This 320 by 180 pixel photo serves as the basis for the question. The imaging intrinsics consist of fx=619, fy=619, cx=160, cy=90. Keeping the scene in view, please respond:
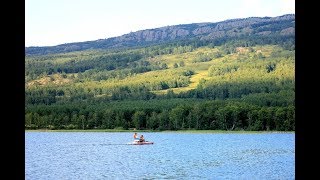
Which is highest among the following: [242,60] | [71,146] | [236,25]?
[236,25]

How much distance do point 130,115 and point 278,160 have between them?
40.8 meters

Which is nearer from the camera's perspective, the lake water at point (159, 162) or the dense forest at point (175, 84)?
the lake water at point (159, 162)

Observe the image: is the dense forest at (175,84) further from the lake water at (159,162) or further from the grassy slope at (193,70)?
the lake water at (159,162)

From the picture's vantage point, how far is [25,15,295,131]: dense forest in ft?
246

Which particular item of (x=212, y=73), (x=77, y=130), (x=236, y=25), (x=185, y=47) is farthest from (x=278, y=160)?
(x=236, y=25)

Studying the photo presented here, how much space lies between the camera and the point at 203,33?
180 meters

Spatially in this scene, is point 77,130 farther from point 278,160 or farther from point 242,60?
point 242,60

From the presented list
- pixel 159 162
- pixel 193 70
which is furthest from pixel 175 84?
pixel 159 162

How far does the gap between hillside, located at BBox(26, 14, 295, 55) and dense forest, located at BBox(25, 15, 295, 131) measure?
0.61 metres

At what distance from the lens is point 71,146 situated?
191 feet

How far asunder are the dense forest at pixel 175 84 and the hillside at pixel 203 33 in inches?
23.9

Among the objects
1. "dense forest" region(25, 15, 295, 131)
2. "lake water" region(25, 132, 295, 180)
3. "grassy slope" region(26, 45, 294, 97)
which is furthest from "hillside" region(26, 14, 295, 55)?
"lake water" region(25, 132, 295, 180)

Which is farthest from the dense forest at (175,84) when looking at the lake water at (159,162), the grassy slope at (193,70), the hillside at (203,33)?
the lake water at (159,162)

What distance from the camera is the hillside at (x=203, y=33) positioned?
15962cm
